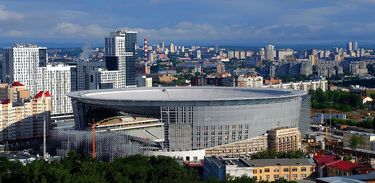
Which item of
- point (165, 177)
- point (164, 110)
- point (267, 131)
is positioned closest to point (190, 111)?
point (164, 110)

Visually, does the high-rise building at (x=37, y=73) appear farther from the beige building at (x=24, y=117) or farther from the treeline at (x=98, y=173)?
the treeline at (x=98, y=173)

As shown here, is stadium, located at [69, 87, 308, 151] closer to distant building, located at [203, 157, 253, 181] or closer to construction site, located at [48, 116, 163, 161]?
construction site, located at [48, 116, 163, 161]

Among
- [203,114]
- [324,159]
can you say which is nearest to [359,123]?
[203,114]

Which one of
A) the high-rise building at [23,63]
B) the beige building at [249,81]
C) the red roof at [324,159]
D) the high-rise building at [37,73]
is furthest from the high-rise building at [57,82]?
the red roof at [324,159]

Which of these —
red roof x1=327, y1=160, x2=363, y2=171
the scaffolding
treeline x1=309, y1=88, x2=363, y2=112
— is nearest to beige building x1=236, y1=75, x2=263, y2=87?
treeline x1=309, y1=88, x2=363, y2=112

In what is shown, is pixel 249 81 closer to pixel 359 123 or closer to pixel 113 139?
pixel 359 123

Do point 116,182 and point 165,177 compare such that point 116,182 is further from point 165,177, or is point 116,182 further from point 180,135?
point 180,135
